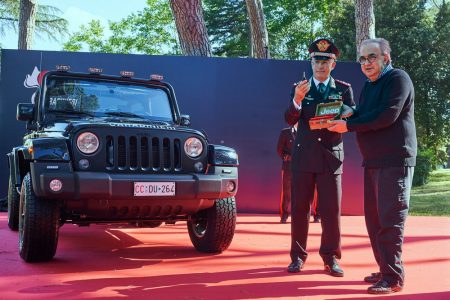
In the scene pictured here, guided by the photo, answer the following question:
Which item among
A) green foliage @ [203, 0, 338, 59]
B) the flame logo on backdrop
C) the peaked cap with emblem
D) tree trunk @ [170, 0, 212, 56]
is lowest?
the peaked cap with emblem

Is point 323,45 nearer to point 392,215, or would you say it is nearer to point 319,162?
point 319,162

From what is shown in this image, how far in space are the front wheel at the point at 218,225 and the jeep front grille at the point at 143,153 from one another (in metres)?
0.67

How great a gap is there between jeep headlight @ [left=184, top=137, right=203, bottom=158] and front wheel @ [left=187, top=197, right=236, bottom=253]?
56 centimetres

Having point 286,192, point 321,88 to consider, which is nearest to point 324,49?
point 321,88

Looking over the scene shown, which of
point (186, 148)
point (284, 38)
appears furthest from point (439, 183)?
point (186, 148)

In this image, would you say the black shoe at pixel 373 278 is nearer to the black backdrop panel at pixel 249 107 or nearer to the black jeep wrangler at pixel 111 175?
the black jeep wrangler at pixel 111 175

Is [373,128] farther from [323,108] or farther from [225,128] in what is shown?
[225,128]

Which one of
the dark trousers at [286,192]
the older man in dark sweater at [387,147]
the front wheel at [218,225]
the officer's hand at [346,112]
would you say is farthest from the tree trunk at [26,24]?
the older man in dark sweater at [387,147]

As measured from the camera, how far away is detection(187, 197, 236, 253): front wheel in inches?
200

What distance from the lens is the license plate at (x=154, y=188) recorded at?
14.4ft

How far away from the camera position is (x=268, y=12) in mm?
32812

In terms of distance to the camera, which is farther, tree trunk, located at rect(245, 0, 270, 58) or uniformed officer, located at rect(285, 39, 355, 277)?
tree trunk, located at rect(245, 0, 270, 58)

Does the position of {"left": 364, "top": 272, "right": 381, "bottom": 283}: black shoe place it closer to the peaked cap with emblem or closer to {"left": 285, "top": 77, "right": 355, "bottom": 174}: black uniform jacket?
{"left": 285, "top": 77, "right": 355, "bottom": 174}: black uniform jacket

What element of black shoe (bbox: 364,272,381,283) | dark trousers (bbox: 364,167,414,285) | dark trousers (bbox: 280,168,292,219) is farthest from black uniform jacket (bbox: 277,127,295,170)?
dark trousers (bbox: 364,167,414,285)
